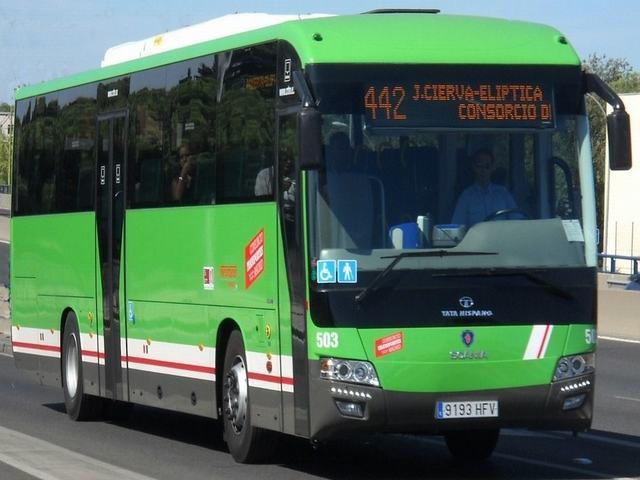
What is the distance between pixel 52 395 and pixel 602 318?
12.4 meters

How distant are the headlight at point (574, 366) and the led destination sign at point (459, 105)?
5.57 feet

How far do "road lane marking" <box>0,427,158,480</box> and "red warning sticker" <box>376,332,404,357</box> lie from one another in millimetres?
1984

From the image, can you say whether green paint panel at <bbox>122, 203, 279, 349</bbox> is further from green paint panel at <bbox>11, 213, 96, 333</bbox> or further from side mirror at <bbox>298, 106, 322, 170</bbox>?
green paint panel at <bbox>11, 213, 96, 333</bbox>

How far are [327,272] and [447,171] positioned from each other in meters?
1.15

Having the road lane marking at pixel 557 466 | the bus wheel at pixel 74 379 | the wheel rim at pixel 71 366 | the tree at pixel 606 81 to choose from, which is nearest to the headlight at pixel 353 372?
the road lane marking at pixel 557 466

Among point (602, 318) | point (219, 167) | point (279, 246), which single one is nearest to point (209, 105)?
point (219, 167)

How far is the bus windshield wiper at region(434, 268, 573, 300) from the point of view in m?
11.1

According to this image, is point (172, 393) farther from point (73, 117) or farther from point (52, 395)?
point (52, 395)

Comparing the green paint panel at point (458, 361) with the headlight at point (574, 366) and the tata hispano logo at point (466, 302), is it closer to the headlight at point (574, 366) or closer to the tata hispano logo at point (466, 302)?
the headlight at point (574, 366)

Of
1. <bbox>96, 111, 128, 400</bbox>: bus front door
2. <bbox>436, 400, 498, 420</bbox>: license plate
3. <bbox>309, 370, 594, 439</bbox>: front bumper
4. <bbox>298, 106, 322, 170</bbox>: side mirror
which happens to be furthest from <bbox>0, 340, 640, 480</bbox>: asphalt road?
<bbox>298, 106, 322, 170</bbox>: side mirror

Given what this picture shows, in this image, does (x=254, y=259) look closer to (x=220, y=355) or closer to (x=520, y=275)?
(x=220, y=355)

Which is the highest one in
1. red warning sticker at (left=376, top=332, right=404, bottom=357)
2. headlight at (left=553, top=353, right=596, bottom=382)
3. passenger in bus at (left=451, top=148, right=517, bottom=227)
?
passenger in bus at (left=451, top=148, right=517, bottom=227)

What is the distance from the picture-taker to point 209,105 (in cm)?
1339

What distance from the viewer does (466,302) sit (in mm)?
11109
